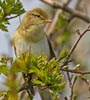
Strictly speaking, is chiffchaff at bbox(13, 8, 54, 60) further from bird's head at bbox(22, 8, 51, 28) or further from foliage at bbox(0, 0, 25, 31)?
foliage at bbox(0, 0, 25, 31)

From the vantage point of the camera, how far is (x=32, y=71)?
1774 mm

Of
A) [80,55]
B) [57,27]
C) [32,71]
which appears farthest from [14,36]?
[32,71]

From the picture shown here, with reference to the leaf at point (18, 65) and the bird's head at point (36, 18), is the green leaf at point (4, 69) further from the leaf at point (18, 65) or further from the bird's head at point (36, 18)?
the bird's head at point (36, 18)

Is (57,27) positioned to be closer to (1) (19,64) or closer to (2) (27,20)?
(2) (27,20)

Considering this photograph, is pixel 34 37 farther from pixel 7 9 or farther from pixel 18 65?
pixel 18 65

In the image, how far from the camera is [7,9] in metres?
1.92

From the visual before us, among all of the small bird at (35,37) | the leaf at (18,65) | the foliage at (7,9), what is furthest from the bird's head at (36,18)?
the leaf at (18,65)

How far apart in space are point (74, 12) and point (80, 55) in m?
1.08

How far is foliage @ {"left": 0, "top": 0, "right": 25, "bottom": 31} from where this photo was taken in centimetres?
192

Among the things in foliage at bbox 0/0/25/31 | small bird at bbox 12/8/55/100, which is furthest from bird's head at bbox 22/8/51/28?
foliage at bbox 0/0/25/31

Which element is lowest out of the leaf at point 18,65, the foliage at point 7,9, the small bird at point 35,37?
the leaf at point 18,65

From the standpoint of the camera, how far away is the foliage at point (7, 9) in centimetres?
192

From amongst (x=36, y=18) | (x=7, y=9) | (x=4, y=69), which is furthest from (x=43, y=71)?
(x=36, y=18)

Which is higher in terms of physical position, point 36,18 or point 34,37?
point 36,18
